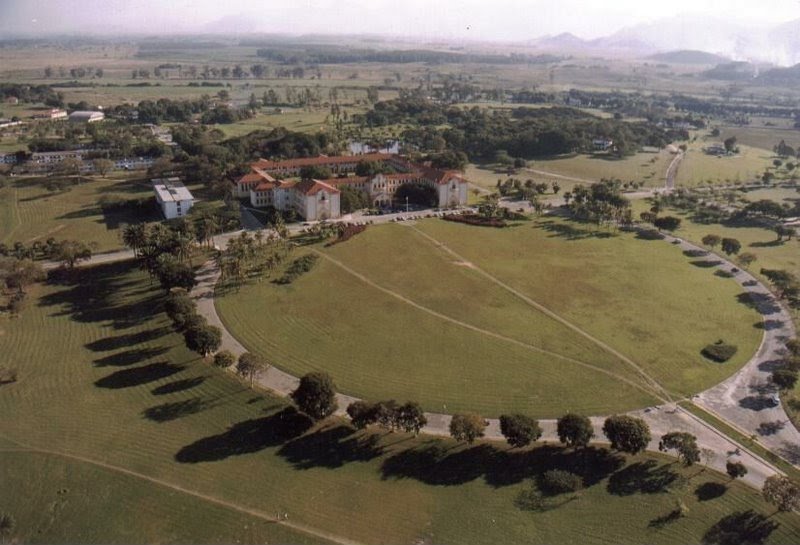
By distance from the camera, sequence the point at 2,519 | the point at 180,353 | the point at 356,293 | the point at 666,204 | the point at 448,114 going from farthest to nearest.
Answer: the point at 448,114 → the point at 666,204 → the point at 356,293 → the point at 180,353 → the point at 2,519

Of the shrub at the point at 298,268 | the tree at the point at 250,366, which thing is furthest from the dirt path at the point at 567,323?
the tree at the point at 250,366

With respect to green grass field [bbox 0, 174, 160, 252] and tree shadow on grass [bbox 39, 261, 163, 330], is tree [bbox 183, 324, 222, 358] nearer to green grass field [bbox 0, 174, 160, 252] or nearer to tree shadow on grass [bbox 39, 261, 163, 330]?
tree shadow on grass [bbox 39, 261, 163, 330]

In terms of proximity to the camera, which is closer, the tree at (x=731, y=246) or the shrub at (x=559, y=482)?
the shrub at (x=559, y=482)

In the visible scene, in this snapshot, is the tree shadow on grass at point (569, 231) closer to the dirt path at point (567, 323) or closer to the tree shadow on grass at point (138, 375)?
the dirt path at point (567, 323)

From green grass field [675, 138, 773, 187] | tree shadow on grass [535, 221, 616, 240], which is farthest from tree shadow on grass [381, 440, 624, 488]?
green grass field [675, 138, 773, 187]

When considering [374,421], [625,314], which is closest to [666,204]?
[625,314]

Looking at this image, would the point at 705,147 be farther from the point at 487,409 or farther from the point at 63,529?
the point at 63,529

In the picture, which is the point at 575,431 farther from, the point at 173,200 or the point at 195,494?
the point at 173,200
